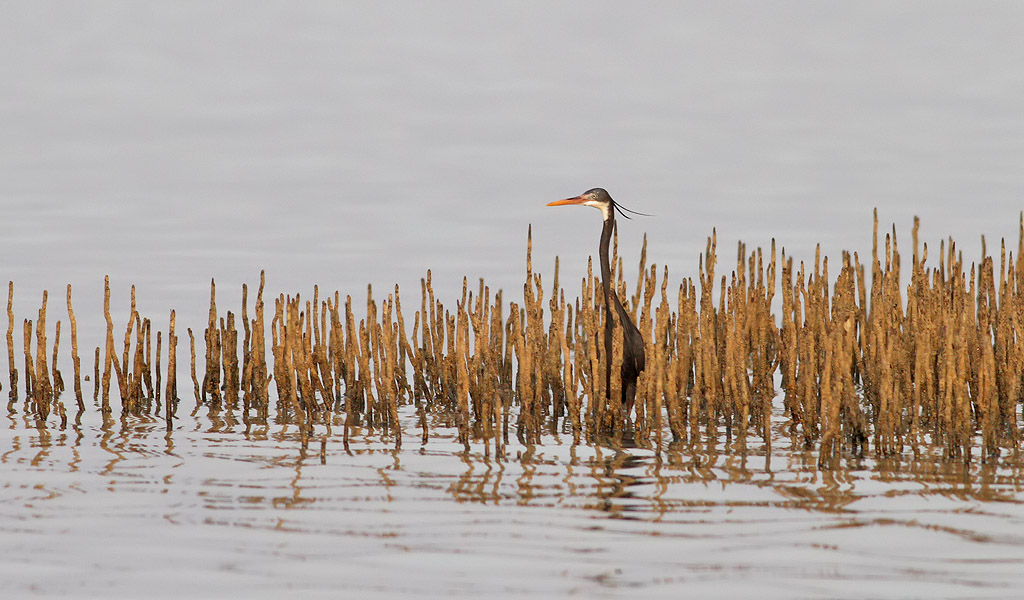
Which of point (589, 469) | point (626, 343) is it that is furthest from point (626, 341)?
point (589, 469)

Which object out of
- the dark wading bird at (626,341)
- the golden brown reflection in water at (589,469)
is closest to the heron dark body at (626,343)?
the dark wading bird at (626,341)

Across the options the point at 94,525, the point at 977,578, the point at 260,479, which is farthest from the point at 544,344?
the point at 977,578

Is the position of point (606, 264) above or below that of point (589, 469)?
above

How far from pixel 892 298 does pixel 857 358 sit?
109 centimetres

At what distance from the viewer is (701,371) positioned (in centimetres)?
735

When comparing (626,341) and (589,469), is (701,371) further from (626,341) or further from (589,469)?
(589,469)

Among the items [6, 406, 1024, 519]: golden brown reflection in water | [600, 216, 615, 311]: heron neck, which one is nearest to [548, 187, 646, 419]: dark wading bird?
[600, 216, 615, 311]: heron neck

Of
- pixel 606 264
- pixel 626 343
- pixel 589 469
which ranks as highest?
pixel 606 264

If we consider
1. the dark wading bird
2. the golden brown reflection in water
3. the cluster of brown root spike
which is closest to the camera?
the golden brown reflection in water

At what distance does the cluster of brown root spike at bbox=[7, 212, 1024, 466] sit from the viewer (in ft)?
21.0

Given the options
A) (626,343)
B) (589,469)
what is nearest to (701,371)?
(626,343)

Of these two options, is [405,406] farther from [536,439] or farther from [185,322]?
[185,322]

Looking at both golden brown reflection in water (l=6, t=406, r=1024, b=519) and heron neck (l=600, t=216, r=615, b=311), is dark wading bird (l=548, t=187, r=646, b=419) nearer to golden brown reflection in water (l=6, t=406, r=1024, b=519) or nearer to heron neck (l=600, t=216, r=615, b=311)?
heron neck (l=600, t=216, r=615, b=311)

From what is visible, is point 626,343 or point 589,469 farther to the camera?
point 626,343
